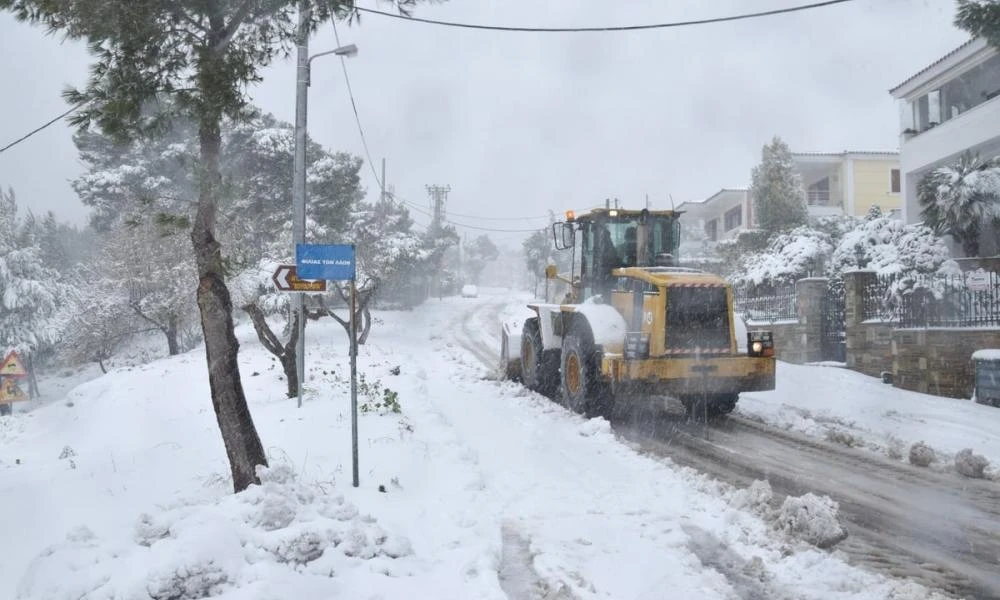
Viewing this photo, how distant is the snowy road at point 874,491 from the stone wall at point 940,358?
11.7ft

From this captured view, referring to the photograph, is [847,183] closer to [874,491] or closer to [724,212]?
[724,212]

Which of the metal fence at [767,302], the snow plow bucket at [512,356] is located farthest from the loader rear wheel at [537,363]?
the metal fence at [767,302]

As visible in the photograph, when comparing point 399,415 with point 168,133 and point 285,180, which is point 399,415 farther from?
point 285,180

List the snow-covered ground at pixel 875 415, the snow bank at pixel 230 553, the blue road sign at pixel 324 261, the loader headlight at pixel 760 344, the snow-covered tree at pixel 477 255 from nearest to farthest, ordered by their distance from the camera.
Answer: the snow bank at pixel 230 553 → the blue road sign at pixel 324 261 → the snow-covered ground at pixel 875 415 → the loader headlight at pixel 760 344 → the snow-covered tree at pixel 477 255

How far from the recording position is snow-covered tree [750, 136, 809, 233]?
2309 centimetres

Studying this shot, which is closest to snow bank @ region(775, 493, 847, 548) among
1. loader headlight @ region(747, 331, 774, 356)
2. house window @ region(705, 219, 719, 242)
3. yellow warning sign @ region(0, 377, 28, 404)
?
loader headlight @ region(747, 331, 774, 356)

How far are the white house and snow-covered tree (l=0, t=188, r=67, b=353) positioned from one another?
33.1 m

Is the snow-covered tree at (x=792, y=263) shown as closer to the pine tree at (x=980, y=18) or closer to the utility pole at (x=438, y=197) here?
the pine tree at (x=980, y=18)

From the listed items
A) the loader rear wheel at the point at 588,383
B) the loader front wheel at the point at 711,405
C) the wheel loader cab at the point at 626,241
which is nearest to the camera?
the loader rear wheel at the point at 588,383

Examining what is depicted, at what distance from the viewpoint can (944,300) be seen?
1092cm

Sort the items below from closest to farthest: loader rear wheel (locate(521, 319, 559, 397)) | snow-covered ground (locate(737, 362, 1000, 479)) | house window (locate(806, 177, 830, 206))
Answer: snow-covered ground (locate(737, 362, 1000, 479)), loader rear wheel (locate(521, 319, 559, 397)), house window (locate(806, 177, 830, 206))

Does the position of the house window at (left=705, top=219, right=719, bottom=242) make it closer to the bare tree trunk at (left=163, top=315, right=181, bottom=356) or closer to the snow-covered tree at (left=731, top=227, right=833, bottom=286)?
the snow-covered tree at (left=731, top=227, right=833, bottom=286)

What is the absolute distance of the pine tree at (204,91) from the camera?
539cm

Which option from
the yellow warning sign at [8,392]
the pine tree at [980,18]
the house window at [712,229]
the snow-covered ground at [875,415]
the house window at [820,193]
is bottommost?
the yellow warning sign at [8,392]
